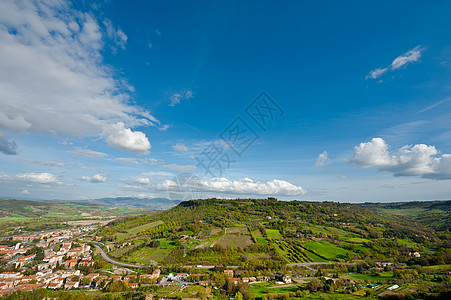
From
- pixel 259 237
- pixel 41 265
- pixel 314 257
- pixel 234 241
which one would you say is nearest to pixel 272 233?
pixel 259 237

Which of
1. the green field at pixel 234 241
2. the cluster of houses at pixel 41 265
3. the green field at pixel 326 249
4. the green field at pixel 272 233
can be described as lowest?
the cluster of houses at pixel 41 265

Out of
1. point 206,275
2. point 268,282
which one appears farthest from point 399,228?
point 206,275

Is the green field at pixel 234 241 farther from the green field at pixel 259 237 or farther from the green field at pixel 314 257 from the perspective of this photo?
the green field at pixel 314 257

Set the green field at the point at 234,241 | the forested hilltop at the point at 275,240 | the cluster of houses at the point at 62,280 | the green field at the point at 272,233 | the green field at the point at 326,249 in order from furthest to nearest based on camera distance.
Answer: the green field at the point at 272,233, the green field at the point at 234,241, the green field at the point at 326,249, the forested hilltop at the point at 275,240, the cluster of houses at the point at 62,280

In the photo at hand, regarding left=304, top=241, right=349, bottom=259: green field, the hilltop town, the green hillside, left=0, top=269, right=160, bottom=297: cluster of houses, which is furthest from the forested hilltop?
the green hillside

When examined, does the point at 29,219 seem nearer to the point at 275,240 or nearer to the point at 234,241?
the point at 234,241

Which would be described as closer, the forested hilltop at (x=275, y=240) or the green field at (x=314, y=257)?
the green field at (x=314, y=257)

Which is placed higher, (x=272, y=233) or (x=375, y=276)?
(x=272, y=233)

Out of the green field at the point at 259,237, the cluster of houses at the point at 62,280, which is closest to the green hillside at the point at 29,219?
the cluster of houses at the point at 62,280

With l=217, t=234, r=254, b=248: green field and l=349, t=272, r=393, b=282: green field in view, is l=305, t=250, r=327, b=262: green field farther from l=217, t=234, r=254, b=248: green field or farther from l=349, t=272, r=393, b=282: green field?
l=217, t=234, r=254, b=248: green field
